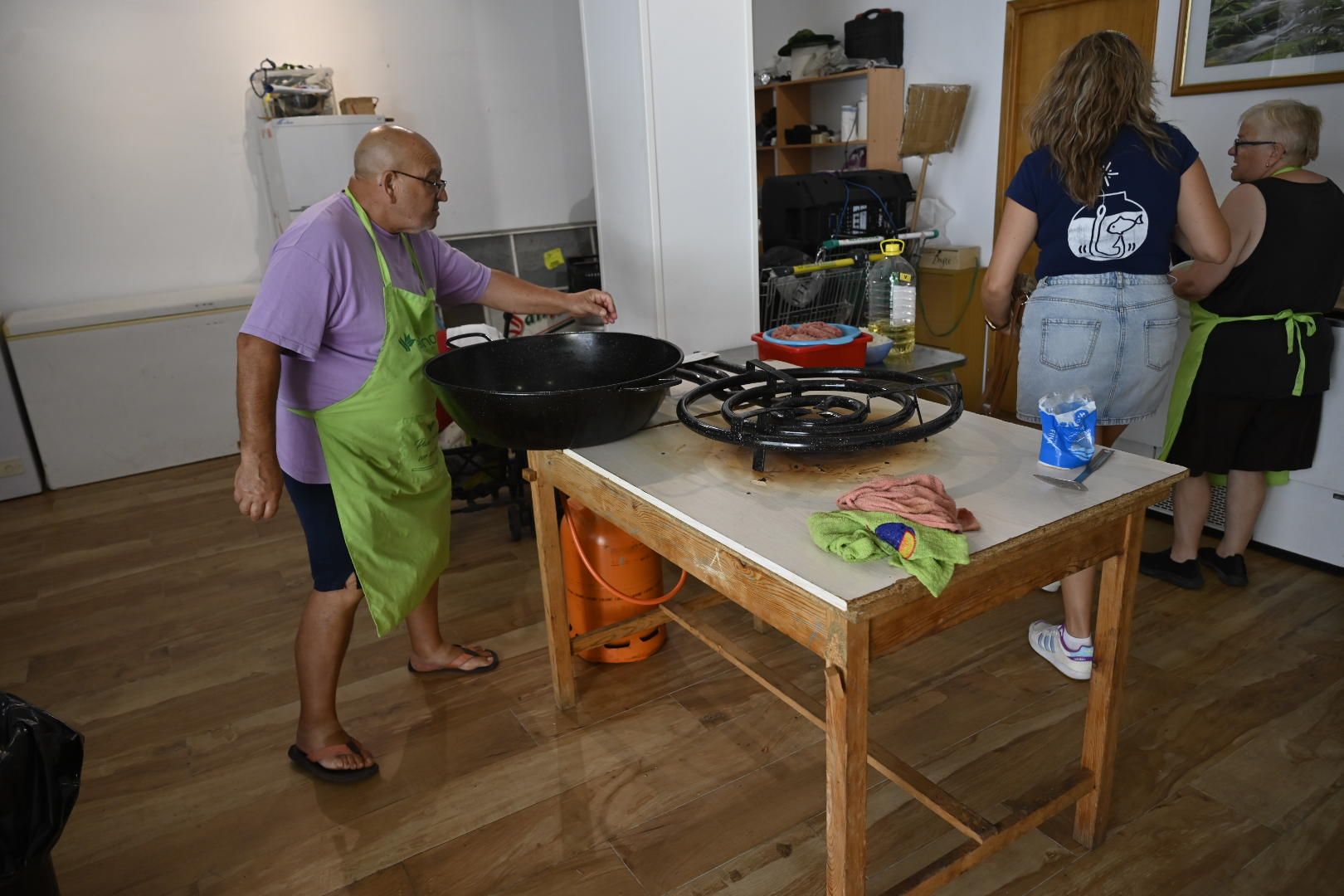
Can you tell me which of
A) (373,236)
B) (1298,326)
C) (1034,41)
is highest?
(1034,41)

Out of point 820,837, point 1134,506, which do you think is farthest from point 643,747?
point 1134,506

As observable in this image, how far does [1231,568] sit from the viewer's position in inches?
106

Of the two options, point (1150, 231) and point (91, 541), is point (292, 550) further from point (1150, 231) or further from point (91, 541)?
point (1150, 231)

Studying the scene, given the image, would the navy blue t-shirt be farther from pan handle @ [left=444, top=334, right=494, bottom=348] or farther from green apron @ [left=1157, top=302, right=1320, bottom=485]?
pan handle @ [left=444, top=334, right=494, bottom=348]

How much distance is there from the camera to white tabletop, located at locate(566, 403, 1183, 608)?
120 centimetres

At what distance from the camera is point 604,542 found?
226 centimetres

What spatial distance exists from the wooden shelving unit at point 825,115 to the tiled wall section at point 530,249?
1.17 m

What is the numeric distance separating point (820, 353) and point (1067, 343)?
0.60 meters

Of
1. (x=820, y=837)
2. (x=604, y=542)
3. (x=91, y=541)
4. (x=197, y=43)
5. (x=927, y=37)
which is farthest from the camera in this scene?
(x=927, y=37)

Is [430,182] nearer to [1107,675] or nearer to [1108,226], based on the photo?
[1108,226]

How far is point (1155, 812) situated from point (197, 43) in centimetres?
501

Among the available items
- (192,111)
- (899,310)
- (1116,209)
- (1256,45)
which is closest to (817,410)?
(1116,209)

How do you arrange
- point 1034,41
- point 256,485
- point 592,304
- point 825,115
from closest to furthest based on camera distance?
point 256,485 < point 592,304 < point 1034,41 < point 825,115

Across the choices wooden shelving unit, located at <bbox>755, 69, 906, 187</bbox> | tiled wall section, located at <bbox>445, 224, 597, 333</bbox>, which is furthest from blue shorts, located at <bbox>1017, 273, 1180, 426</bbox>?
tiled wall section, located at <bbox>445, 224, 597, 333</bbox>
